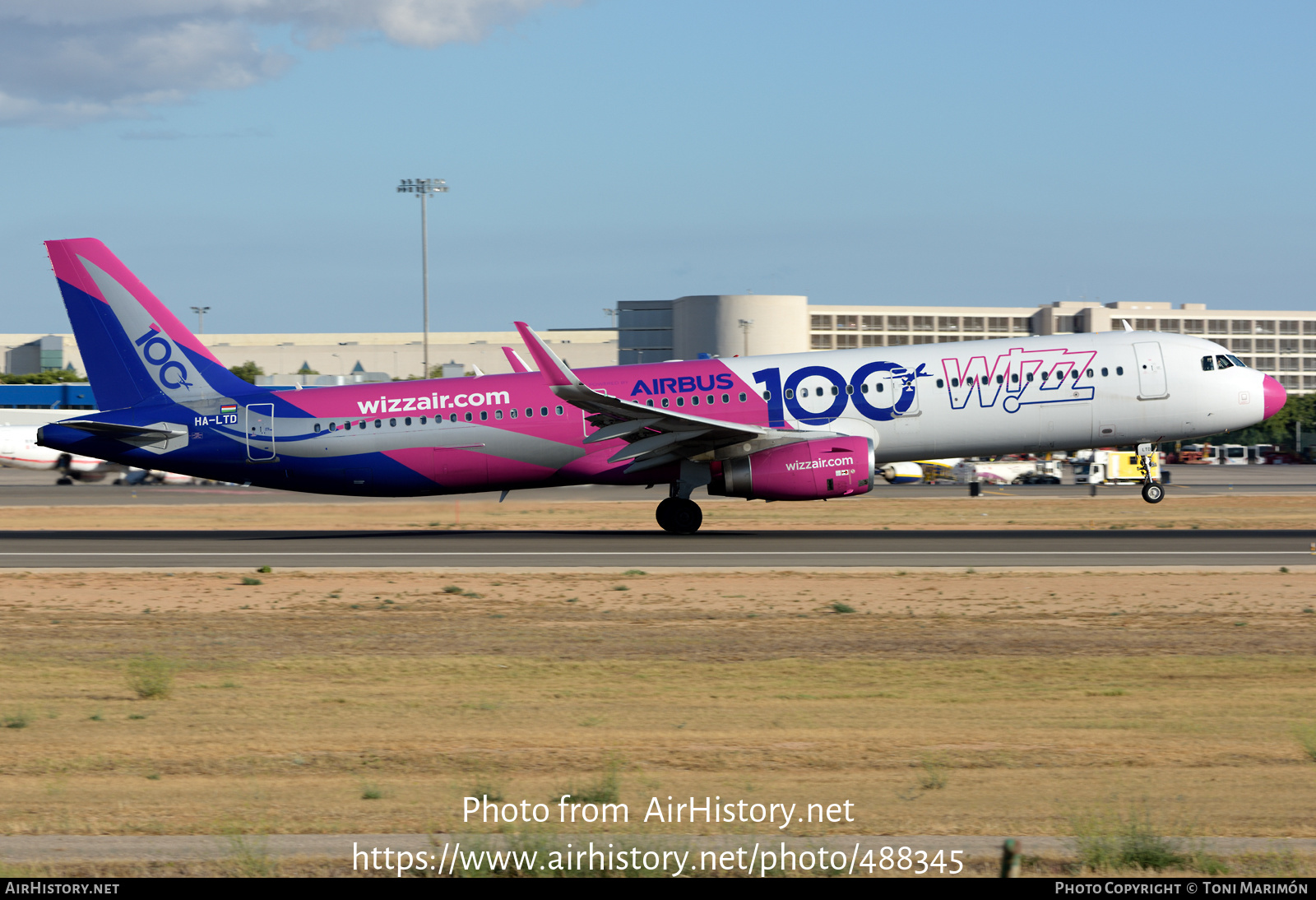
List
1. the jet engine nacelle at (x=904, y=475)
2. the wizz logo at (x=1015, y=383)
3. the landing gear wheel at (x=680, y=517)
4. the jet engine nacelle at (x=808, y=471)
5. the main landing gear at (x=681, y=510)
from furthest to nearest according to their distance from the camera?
1. the jet engine nacelle at (x=904, y=475)
2. the landing gear wheel at (x=680, y=517)
3. the main landing gear at (x=681, y=510)
4. the wizz logo at (x=1015, y=383)
5. the jet engine nacelle at (x=808, y=471)

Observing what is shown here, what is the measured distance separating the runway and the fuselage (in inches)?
79.7

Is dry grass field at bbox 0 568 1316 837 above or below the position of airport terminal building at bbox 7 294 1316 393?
below

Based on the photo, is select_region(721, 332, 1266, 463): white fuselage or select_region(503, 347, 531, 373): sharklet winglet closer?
select_region(721, 332, 1266, 463): white fuselage

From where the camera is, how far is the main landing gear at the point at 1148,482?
1213 inches

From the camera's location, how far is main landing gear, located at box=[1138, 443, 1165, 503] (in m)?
30.8

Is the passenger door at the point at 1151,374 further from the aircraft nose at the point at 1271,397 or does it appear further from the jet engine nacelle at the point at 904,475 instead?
the jet engine nacelle at the point at 904,475

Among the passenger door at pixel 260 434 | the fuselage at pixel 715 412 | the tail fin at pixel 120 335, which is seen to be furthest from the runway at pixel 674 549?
the tail fin at pixel 120 335

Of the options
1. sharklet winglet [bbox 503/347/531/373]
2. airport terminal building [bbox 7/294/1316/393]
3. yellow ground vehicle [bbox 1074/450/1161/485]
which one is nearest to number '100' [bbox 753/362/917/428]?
sharklet winglet [bbox 503/347/531/373]

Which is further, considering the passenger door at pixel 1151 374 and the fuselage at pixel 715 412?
the passenger door at pixel 1151 374

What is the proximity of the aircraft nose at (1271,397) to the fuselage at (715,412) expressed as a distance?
0.08 m

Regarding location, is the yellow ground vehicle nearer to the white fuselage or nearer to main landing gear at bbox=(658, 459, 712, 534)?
the white fuselage

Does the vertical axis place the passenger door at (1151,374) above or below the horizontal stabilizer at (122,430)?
above

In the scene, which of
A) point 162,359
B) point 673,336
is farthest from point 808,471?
point 673,336

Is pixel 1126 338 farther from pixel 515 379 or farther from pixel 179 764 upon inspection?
pixel 179 764
